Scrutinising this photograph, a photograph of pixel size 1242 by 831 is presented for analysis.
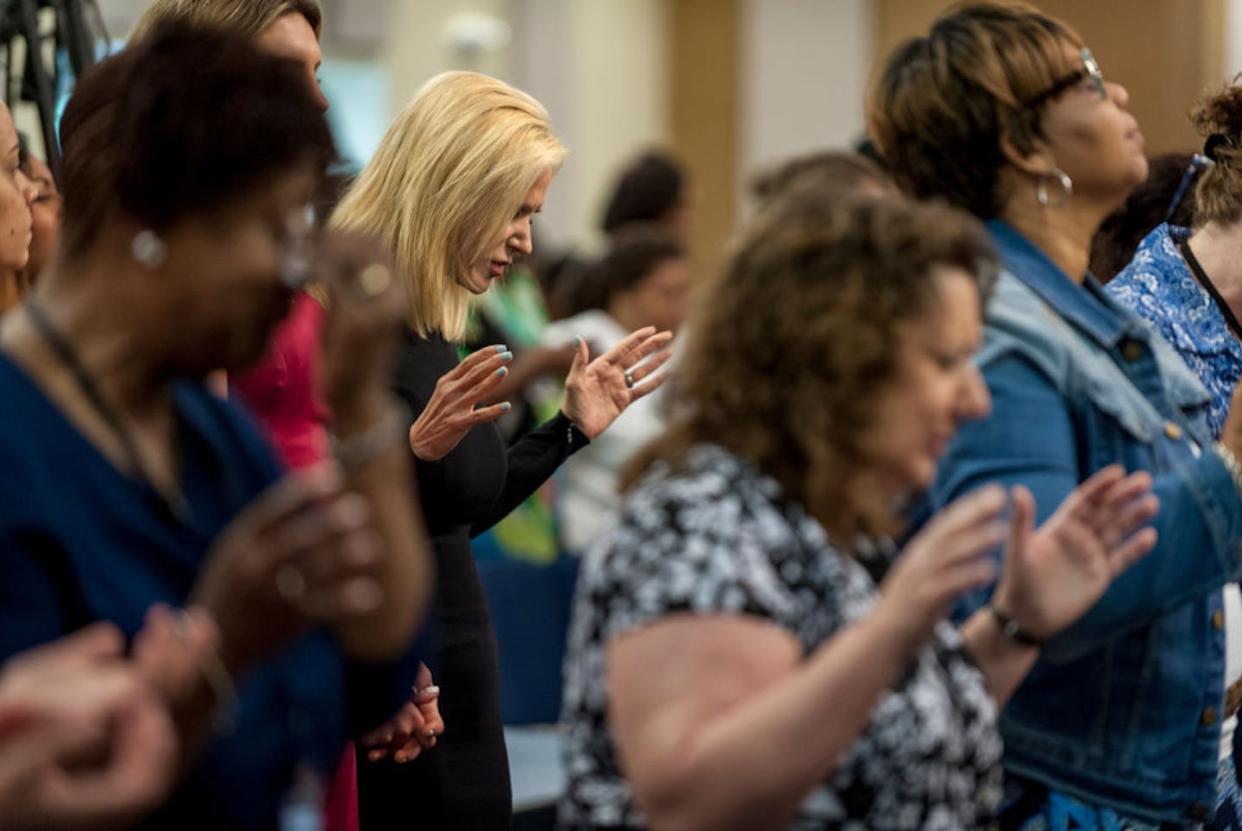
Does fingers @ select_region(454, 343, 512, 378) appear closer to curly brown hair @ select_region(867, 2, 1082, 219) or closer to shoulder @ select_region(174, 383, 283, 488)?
curly brown hair @ select_region(867, 2, 1082, 219)

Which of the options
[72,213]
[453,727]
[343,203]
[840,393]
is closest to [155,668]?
[72,213]

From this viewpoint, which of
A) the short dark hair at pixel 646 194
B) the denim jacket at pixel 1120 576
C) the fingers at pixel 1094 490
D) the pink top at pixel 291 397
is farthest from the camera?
the short dark hair at pixel 646 194

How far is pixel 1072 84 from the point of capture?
6.93ft

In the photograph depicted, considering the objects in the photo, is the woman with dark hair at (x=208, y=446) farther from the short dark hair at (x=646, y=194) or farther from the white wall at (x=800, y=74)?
the white wall at (x=800, y=74)

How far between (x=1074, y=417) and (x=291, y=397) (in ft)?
3.04

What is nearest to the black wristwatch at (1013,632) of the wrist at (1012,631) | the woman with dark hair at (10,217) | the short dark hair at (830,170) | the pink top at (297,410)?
the wrist at (1012,631)

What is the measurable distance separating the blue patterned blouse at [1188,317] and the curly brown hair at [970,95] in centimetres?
51

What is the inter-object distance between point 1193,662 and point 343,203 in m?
1.29

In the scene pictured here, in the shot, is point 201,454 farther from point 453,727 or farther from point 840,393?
point 453,727

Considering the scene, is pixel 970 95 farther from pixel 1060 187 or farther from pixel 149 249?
pixel 149 249

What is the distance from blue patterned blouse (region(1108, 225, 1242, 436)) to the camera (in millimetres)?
2539

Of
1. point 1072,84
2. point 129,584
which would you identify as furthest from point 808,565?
point 1072,84

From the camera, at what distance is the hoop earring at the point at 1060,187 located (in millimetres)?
2104

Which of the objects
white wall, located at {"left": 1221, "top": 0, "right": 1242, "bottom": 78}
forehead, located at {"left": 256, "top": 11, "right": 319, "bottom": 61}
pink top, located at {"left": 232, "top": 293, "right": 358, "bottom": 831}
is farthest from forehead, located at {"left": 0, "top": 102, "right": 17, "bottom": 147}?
white wall, located at {"left": 1221, "top": 0, "right": 1242, "bottom": 78}
